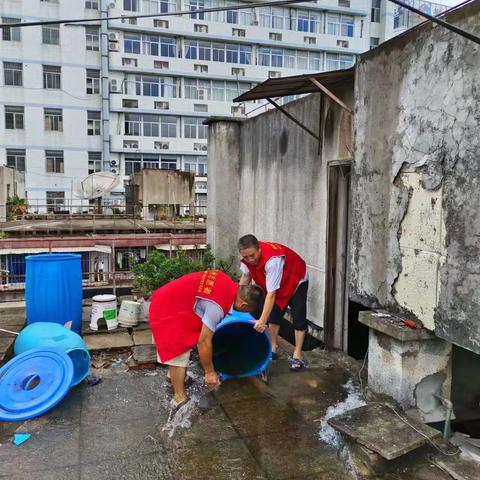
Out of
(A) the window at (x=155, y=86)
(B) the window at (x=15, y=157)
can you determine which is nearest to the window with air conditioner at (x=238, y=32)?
(A) the window at (x=155, y=86)

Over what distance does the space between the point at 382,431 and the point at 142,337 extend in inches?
144

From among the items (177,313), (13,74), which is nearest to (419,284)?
(177,313)

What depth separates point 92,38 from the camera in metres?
37.4

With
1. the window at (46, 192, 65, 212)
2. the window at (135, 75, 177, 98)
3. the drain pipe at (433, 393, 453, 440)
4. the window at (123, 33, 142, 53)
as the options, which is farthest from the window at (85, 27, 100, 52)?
the drain pipe at (433, 393, 453, 440)

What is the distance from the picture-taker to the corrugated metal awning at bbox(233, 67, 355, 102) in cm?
473

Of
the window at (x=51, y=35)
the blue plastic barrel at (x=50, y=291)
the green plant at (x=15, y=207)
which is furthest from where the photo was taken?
the window at (x=51, y=35)

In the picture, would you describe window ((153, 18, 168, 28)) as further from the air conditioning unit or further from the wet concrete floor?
the wet concrete floor

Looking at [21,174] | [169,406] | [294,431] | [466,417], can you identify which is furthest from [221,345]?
[21,174]

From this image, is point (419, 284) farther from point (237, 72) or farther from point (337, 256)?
point (237, 72)

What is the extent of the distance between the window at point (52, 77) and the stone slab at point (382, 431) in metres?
39.4

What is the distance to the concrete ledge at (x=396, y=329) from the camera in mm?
3668

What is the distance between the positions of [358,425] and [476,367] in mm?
1907

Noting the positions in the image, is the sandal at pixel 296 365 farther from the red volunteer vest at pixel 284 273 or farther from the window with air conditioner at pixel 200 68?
the window with air conditioner at pixel 200 68

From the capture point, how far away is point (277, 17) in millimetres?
41438
